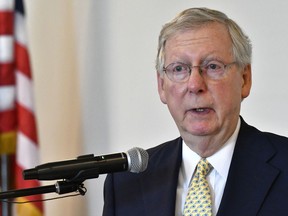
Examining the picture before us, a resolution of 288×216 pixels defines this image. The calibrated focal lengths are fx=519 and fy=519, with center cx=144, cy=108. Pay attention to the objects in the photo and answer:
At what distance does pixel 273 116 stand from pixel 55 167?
1342mm

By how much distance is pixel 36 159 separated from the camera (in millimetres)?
2383

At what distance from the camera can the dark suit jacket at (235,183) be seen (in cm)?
158

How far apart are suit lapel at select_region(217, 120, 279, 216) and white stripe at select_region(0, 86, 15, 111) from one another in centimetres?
108

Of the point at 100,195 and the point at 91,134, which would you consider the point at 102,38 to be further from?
the point at 100,195

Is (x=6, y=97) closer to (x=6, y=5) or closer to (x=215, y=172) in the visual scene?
(x=6, y=5)

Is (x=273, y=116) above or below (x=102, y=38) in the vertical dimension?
below

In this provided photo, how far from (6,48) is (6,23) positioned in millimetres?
110

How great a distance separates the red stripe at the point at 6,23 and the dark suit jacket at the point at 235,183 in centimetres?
90

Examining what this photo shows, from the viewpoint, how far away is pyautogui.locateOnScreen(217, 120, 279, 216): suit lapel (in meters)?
1.58

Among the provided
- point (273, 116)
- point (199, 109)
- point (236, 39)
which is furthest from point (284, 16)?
point (199, 109)

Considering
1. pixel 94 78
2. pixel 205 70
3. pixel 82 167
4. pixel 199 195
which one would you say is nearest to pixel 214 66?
pixel 205 70

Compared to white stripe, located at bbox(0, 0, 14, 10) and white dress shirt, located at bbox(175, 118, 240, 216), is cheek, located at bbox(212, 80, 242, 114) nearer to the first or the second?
white dress shirt, located at bbox(175, 118, 240, 216)

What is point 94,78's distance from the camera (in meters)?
2.80

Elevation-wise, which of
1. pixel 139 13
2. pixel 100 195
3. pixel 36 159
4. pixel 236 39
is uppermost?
pixel 139 13
